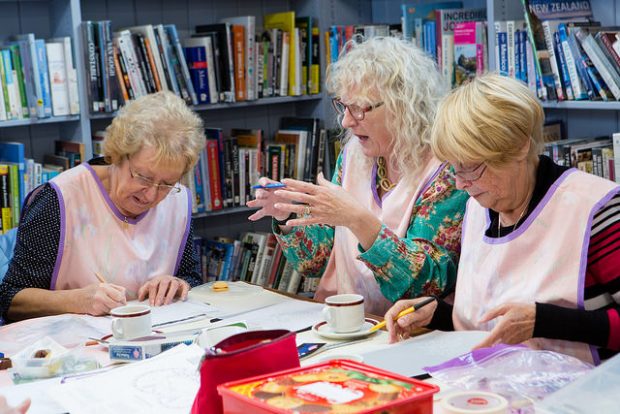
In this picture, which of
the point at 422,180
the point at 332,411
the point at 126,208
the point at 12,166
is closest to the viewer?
the point at 332,411

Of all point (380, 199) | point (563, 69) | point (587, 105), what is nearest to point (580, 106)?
point (587, 105)

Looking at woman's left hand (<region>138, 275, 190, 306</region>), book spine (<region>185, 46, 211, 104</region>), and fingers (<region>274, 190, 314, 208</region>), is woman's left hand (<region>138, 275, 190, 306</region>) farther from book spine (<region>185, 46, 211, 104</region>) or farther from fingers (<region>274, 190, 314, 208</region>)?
book spine (<region>185, 46, 211, 104</region>)

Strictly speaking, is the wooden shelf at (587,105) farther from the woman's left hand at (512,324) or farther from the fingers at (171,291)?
the fingers at (171,291)

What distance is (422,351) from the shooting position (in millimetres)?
1743

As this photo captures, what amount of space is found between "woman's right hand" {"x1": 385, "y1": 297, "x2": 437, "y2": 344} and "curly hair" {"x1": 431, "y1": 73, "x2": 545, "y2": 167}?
1.11 ft

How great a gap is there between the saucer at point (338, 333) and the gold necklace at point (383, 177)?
542 mm

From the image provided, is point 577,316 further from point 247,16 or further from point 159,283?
point 247,16

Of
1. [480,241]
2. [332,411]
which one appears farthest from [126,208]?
[332,411]

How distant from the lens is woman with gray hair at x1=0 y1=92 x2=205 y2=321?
A: 92.7 inches

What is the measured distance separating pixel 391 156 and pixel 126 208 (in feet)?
2.59

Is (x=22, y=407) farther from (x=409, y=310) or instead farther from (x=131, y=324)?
(x=409, y=310)

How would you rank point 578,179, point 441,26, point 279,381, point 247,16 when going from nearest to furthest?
point 279,381 → point 578,179 → point 441,26 → point 247,16

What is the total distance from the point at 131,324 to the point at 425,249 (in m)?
0.76

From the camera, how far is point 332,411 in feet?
3.70
